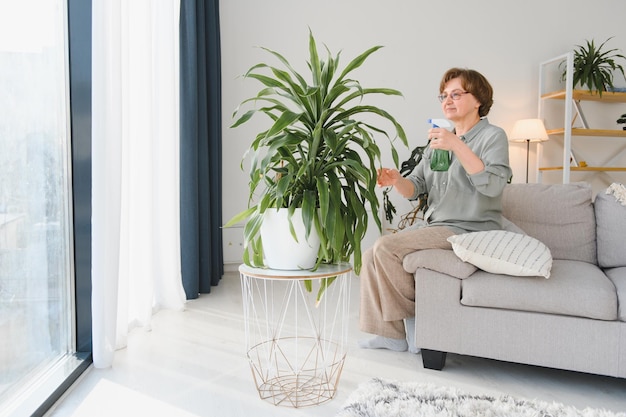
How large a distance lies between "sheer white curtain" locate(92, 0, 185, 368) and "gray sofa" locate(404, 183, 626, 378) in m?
1.19

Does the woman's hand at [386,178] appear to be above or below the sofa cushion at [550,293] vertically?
above

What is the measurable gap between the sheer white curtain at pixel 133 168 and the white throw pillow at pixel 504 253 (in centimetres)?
135

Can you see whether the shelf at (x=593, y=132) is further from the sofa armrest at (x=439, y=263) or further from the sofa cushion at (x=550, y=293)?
the sofa armrest at (x=439, y=263)

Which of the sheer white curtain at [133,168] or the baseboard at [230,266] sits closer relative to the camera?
the sheer white curtain at [133,168]

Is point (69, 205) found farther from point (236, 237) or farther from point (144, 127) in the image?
point (236, 237)

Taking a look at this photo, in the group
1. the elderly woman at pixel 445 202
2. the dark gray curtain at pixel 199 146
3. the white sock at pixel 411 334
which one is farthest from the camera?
the dark gray curtain at pixel 199 146

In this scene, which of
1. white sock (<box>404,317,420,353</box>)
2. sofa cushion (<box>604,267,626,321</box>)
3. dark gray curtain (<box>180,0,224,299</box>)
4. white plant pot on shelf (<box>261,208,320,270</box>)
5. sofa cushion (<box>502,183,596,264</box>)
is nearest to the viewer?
white plant pot on shelf (<box>261,208,320,270</box>)

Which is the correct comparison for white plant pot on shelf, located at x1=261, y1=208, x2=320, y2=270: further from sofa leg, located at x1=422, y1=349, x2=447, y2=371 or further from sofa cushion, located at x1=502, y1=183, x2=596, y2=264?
sofa cushion, located at x1=502, y1=183, x2=596, y2=264

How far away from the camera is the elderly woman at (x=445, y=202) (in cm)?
215

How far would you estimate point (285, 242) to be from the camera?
65.7 inches

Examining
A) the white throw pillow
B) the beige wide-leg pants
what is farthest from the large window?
the white throw pillow

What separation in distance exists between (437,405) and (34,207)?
145 centimetres

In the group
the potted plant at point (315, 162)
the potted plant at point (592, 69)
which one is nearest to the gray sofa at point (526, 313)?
the potted plant at point (315, 162)

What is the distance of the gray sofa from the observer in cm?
186
